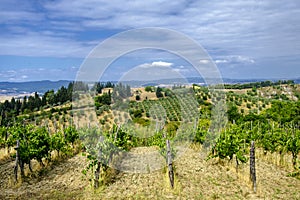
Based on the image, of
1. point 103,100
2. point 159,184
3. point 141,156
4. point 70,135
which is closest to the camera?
point 159,184

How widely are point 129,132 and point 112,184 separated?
16.4ft

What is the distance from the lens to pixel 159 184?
1076 cm

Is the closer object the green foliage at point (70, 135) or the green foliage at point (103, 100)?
the green foliage at point (103, 100)

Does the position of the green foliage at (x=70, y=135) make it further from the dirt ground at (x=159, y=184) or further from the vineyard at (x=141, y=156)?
the dirt ground at (x=159, y=184)

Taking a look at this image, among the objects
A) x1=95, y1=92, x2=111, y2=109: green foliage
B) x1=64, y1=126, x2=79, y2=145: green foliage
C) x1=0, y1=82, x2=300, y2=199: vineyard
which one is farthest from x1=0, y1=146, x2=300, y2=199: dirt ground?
x1=64, y1=126, x2=79, y2=145: green foliage

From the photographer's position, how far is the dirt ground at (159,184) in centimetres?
981

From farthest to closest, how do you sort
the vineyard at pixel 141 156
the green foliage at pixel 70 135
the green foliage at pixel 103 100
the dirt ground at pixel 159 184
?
the green foliage at pixel 70 135, the green foliage at pixel 103 100, the vineyard at pixel 141 156, the dirt ground at pixel 159 184

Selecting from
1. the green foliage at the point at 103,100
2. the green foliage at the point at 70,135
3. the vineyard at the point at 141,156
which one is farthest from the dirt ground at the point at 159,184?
the green foliage at the point at 70,135

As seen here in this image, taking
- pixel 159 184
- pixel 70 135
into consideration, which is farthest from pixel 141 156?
pixel 70 135

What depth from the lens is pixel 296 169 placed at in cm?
1217

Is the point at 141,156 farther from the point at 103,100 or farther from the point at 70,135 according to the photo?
the point at 70,135

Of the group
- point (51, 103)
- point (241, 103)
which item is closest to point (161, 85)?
point (241, 103)

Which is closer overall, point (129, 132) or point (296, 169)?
point (296, 169)

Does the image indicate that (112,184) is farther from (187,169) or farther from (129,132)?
(129,132)
